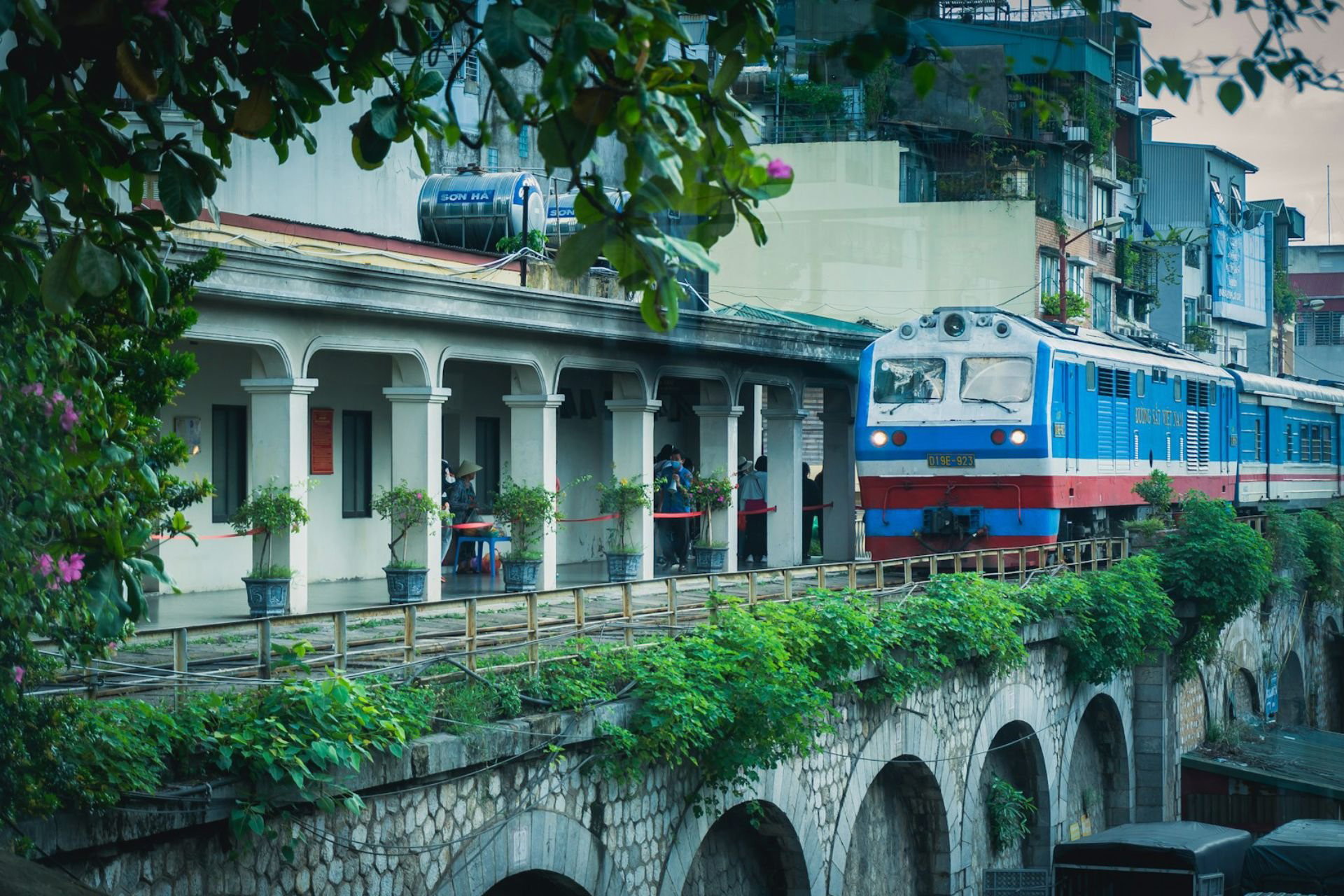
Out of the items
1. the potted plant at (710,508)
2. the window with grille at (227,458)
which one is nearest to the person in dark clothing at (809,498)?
the potted plant at (710,508)

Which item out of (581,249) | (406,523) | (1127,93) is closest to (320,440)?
(406,523)

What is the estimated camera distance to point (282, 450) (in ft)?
47.8

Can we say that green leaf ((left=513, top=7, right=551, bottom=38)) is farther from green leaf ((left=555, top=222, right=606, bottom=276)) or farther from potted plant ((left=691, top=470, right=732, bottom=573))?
potted plant ((left=691, top=470, right=732, bottom=573))

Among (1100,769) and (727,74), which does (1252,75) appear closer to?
(727,74)

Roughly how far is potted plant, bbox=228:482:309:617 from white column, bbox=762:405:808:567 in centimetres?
905

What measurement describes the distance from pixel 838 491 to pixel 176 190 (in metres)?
19.4

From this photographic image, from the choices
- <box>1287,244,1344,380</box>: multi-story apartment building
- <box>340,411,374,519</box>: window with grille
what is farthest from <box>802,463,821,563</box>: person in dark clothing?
<box>1287,244,1344,380</box>: multi-story apartment building

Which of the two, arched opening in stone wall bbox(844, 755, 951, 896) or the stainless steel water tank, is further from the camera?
the stainless steel water tank

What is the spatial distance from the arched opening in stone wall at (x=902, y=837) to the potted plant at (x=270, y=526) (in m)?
5.97

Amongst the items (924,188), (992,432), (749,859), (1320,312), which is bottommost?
(749,859)

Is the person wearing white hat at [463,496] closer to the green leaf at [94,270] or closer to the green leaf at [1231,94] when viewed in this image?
the green leaf at [94,270]

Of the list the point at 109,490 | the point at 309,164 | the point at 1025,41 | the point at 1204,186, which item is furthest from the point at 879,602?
the point at 1204,186

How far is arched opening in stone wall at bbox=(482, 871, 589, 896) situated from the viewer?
10.4 m

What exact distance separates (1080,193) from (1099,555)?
1920 cm
